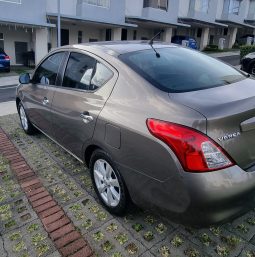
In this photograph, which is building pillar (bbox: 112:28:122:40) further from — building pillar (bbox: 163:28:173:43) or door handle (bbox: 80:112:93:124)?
door handle (bbox: 80:112:93:124)

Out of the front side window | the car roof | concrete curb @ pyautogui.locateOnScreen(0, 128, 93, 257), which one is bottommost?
concrete curb @ pyautogui.locateOnScreen(0, 128, 93, 257)

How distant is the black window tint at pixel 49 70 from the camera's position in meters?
3.72

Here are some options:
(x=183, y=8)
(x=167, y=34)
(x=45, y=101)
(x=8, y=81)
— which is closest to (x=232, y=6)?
(x=183, y=8)

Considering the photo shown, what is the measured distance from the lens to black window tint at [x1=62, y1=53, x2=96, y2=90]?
3.03 metres

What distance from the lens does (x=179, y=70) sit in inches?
107

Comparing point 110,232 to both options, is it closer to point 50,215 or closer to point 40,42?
point 50,215

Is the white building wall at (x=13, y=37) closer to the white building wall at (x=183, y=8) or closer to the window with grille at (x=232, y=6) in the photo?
the white building wall at (x=183, y=8)

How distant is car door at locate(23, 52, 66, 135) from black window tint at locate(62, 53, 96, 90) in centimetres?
25

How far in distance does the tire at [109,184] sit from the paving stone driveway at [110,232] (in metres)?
0.13

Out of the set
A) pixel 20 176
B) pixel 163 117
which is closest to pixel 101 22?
pixel 20 176

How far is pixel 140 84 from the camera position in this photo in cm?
241

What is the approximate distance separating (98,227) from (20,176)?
1.54 m

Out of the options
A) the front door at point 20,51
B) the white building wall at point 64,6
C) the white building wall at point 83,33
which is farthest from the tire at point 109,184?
the white building wall at point 83,33

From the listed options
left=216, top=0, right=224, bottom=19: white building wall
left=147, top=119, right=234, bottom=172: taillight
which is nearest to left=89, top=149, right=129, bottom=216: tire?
left=147, top=119, right=234, bottom=172: taillight
